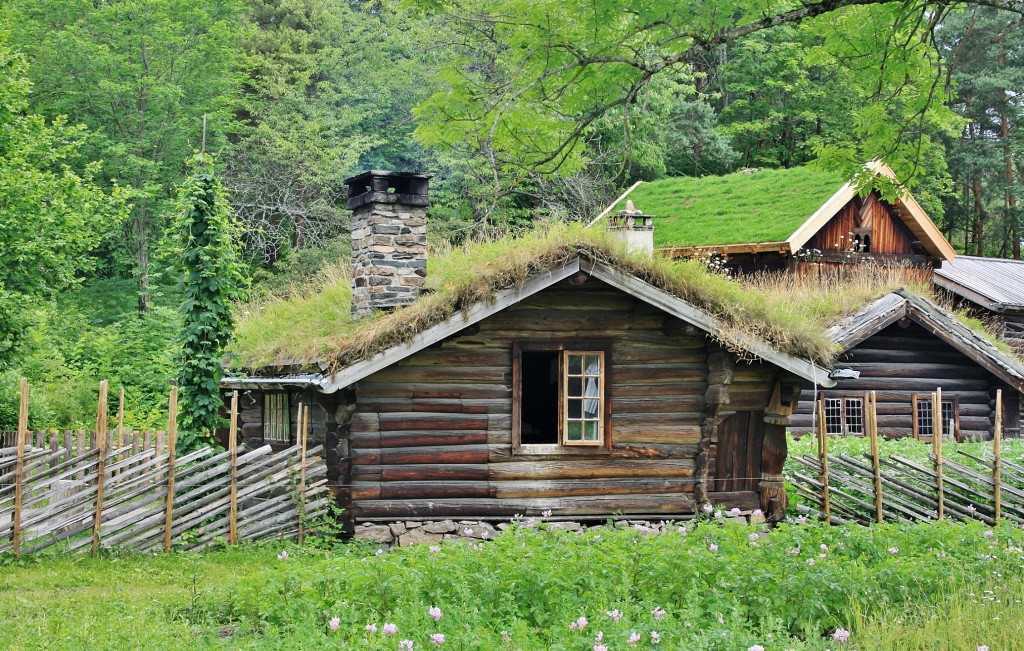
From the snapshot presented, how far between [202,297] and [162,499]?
127 inches

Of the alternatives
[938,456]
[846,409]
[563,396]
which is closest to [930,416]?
[846,409]

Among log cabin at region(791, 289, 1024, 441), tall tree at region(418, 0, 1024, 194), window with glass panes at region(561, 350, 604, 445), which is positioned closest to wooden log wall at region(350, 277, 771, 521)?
window with glass panes at region(561, 350, 604, 445)

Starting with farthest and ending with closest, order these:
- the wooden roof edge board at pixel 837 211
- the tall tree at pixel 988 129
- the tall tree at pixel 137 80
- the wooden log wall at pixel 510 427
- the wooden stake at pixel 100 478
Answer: the tall tree at pixel 988 129 → the tall tree at pixel 137 80 → the wooden roof edge board at pixel 837 211 → the wooden log wall at pixel 510 427 → the wooden stake at pixel 100 478

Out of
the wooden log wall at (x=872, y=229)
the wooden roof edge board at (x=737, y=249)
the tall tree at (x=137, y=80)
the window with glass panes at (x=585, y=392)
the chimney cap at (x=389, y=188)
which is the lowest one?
the window with glass panes at (x=585, y=392)

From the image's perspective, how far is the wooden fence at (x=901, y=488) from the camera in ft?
51.9

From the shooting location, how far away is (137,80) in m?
33.4

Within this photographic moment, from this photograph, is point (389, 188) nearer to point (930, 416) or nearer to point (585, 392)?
point (585, 392)

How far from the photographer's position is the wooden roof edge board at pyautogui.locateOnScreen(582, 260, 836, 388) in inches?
559

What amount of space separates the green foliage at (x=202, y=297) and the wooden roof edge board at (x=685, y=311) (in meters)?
4.89

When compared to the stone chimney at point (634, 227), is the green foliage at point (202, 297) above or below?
below

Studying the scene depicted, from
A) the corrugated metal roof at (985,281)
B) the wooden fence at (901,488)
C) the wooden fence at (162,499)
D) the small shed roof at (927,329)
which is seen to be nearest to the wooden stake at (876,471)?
the wooden fence at (901,488)

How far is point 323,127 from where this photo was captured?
127ft

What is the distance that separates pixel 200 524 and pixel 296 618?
583 cm

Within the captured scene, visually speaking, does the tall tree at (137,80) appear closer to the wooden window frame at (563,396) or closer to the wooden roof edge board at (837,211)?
the wooden roof edge board at (837,211)
